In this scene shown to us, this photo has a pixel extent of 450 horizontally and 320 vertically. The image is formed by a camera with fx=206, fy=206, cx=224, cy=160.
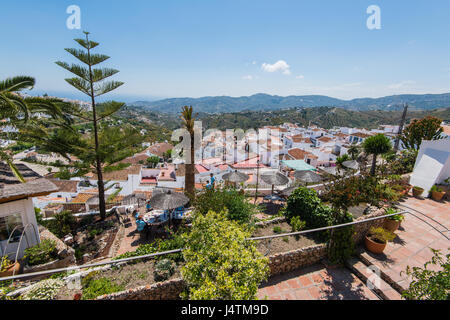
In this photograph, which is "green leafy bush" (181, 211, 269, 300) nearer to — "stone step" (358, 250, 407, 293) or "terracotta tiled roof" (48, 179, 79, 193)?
"stone step" (358, 250, 407, 293)

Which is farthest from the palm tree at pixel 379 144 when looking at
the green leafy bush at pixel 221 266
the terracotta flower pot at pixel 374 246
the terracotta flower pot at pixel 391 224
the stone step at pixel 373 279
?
the green leafy bush at pixel 221 266

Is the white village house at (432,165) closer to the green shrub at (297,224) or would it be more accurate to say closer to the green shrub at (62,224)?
the green shrub at (297,224)

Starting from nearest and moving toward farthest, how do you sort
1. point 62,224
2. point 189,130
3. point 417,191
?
point 62,224
point 417,191
point 189,130

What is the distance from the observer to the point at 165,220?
27.0 ft

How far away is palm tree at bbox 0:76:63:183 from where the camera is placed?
5570 mm

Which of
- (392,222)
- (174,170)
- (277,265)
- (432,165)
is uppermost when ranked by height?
(432,165)

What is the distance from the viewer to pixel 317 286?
4.97 metres

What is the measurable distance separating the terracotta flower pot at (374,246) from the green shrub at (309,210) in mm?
1134

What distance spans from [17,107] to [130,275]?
5.41 m

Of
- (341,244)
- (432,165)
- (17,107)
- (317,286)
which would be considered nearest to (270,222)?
(341,244)

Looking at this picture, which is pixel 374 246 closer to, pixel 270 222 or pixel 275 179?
pixel 270 222

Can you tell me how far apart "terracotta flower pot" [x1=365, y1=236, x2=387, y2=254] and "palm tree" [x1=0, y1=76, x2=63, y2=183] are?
9.93m

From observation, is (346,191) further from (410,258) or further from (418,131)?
(418,131)
